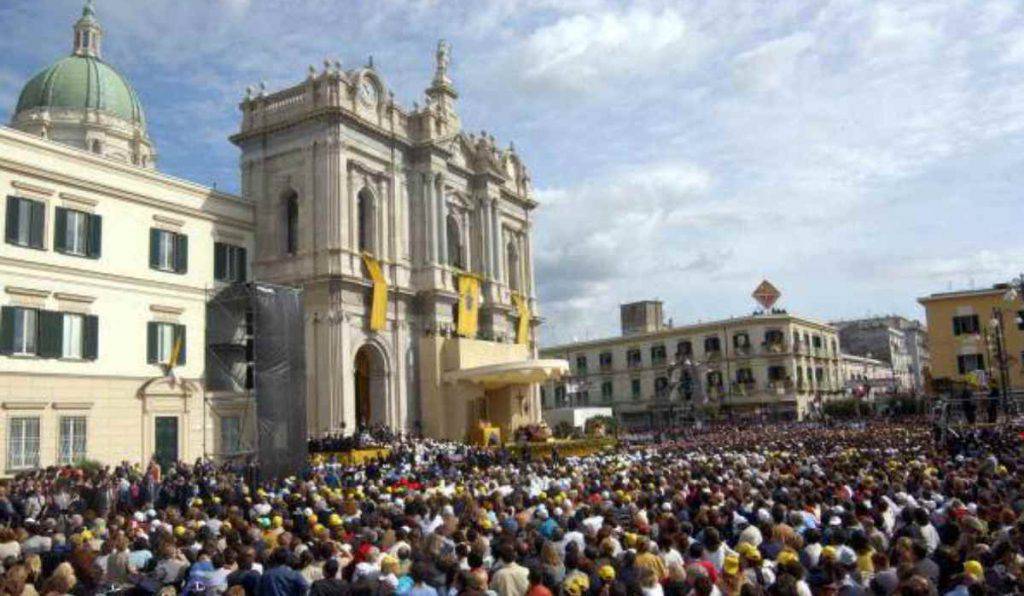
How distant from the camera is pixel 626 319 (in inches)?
3922

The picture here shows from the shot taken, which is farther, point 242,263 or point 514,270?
point 514,270

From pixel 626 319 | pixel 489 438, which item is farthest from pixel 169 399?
pixel 626 319

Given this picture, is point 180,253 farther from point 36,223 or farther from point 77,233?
point 36,223

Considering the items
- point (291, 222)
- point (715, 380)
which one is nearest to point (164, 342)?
point (291, 222)

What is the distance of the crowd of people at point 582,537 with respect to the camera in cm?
1014

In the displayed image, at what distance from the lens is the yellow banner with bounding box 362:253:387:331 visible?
42906 millimetres

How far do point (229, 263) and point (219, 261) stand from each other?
0.63 m

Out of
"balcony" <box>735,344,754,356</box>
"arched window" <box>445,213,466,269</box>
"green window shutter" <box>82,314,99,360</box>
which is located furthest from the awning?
"balcony" <box>735,344,754,356</box>

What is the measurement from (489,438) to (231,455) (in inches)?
528

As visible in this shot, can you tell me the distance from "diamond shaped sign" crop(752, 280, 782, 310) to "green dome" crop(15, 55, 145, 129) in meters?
46.4

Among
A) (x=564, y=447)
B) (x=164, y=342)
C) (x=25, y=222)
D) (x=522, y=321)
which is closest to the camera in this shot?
(x=25, y=222)

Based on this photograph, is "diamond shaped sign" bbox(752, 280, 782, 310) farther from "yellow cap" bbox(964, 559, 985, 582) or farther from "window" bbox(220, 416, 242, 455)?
"yellow cap" bbox(964, 559, 985, 582)

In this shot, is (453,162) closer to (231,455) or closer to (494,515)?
(231,455)

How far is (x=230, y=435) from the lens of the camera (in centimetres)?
3825
